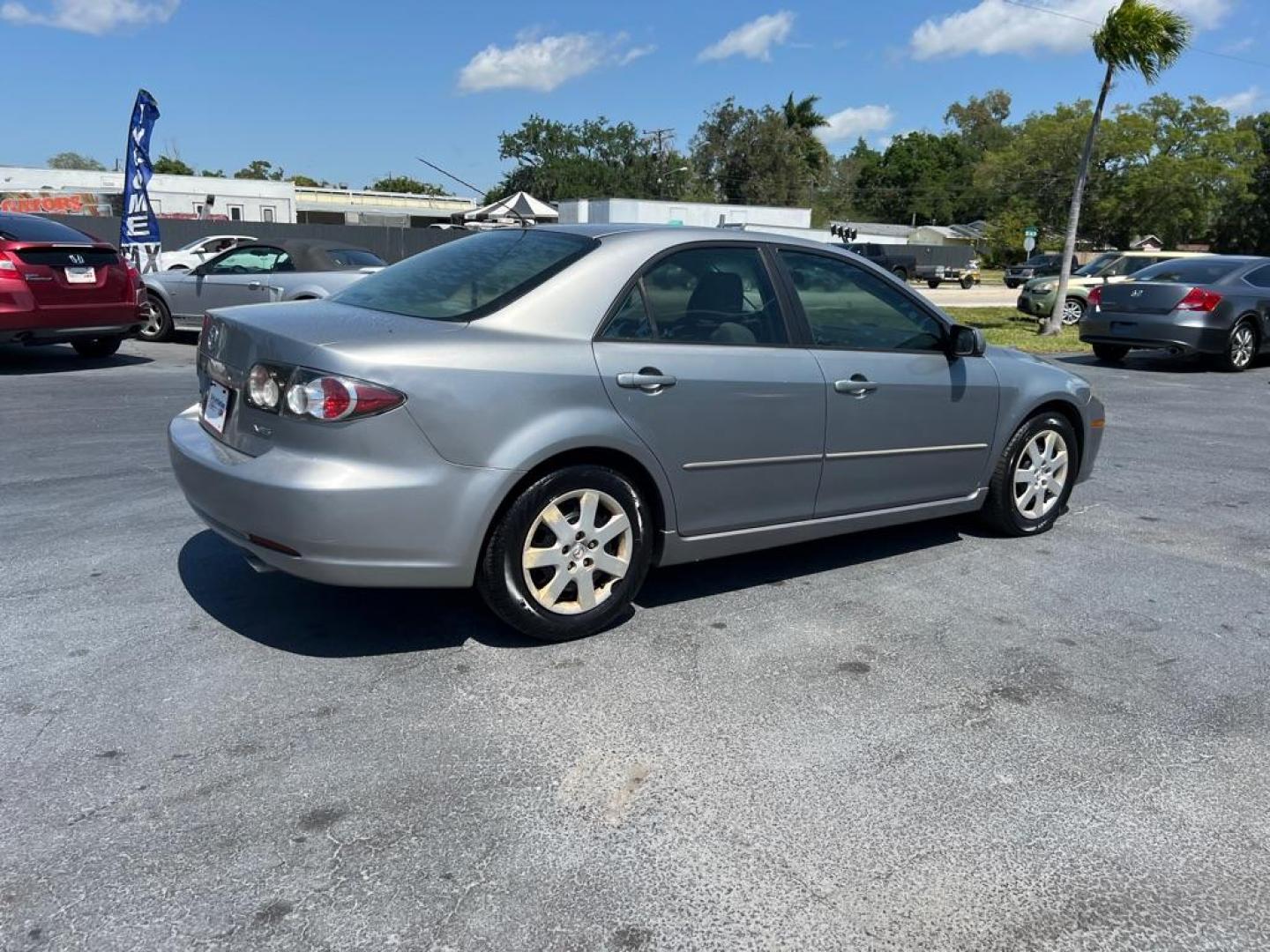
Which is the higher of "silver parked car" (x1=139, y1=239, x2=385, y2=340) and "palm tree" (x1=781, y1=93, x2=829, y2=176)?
"palm tree" (x1=781, y1=93, x2=829, y2=176)

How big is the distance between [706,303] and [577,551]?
121cm

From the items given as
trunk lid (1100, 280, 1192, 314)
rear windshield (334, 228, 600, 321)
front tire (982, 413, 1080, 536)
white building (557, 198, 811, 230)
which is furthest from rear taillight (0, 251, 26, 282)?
white building (557, 198, 811, 230)

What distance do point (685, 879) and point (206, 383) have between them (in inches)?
109

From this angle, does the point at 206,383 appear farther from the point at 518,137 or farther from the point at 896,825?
the point at 518,137

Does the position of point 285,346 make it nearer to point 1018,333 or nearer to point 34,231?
point 34,231

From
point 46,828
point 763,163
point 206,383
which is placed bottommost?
Answer: point 46,828

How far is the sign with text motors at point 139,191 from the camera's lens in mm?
15844

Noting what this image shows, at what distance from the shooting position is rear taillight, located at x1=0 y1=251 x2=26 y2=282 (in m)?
9.59

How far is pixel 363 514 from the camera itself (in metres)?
3.36

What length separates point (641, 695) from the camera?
3.50 metres

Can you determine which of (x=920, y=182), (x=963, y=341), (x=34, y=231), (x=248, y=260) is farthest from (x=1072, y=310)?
(x=920, y=182)

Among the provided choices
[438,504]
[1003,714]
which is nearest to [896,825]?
[1003,714]

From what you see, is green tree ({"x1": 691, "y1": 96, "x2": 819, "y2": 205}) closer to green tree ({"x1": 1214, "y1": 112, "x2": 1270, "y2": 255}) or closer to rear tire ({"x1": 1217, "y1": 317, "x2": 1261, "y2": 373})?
green tree ({"x1": 1214, "y1": 112, "x2": 1270, "y2": 255})

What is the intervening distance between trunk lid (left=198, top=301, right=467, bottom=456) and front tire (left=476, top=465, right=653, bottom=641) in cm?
70
